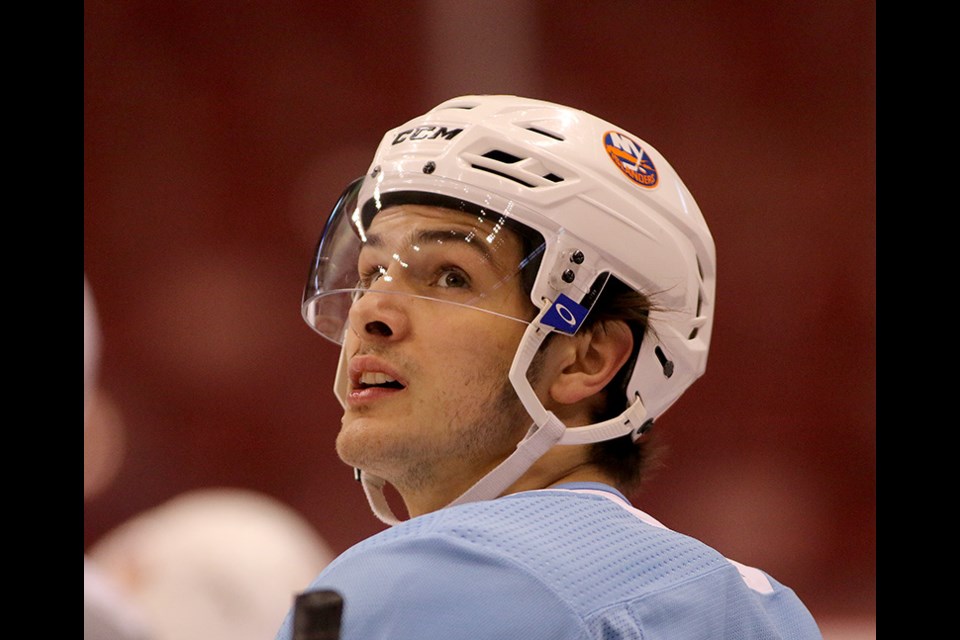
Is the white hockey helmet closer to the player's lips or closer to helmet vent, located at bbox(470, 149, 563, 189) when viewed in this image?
helmet vent, located at bbox(470, 149, 563, 189)

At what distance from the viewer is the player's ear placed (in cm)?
190

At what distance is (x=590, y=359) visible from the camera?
195 cm

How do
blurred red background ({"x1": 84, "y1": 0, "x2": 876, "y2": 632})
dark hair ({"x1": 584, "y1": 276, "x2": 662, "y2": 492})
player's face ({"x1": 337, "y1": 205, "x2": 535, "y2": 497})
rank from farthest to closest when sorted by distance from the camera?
blurred red background ({"x1": 84, "y1": 0, "x2": 876, "y2": 632}) < dark hair ({"x1": 584, "y1": 276, "x2": 662, "y2": 492}) < player's face ({"x1": 337, "y1": 205, "x2": 535, "y2": 497})

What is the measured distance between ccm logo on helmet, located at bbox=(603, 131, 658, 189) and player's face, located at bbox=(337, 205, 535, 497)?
234 mm

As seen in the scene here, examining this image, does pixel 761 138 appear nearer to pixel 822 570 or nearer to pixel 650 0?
pixel 650 0

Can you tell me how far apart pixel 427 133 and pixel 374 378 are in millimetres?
422

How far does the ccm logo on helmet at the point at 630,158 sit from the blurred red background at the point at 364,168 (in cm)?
156

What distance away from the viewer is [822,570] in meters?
3.47

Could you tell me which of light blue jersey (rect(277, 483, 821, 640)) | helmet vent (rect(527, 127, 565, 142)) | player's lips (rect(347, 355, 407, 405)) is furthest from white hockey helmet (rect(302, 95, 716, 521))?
light blue jersey (rect(277, 483, 821, 640))

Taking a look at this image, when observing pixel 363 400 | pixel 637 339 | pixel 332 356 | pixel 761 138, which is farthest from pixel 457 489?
pixel 761 138

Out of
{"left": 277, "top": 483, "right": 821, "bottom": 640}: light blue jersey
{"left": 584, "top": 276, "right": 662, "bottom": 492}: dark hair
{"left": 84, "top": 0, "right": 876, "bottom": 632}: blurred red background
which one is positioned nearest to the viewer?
{"left": 277, "top": 483, "right": 821, "bottom": 640}: light blue jersey

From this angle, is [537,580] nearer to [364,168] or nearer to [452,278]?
[452,278]

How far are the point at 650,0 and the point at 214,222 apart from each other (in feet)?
4.77

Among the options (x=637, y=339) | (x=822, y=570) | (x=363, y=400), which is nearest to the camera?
(x=363, y=400)
